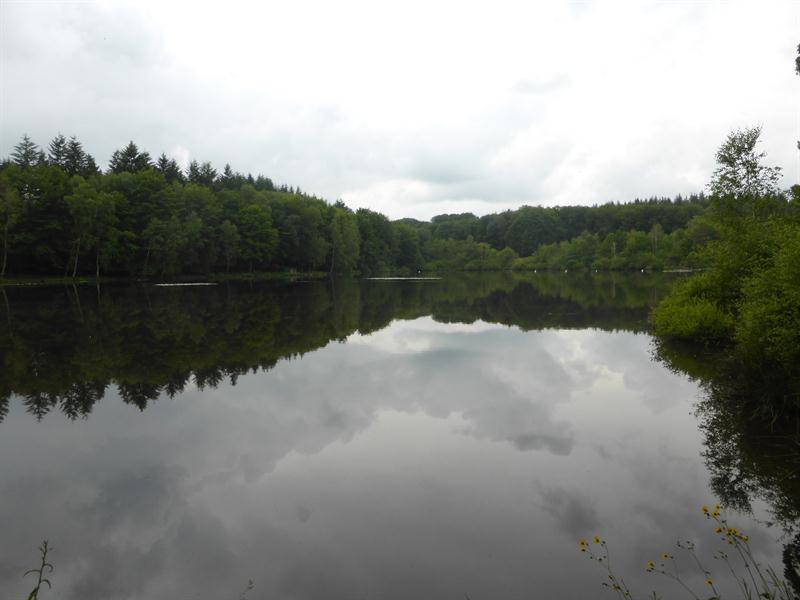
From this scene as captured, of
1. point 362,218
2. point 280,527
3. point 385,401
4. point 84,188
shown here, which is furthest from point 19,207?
point 362,218

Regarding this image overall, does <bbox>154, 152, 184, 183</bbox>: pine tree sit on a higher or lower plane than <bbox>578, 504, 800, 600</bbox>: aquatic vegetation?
higher

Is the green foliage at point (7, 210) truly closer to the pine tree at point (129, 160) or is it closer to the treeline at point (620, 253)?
the pine tree at point (129, 160)

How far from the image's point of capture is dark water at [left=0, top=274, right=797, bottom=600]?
6160 millimetres

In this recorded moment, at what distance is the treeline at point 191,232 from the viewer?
205 feet

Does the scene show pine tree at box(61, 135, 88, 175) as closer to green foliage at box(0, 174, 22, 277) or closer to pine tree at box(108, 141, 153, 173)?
pine tree at box(108, 141, 153, 173)

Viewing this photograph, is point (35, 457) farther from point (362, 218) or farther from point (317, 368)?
point (362, 218)

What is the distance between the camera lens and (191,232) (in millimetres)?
71000

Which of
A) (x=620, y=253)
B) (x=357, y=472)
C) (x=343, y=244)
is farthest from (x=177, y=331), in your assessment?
(x=620, y=253)

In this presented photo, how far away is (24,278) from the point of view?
6162 centimetres

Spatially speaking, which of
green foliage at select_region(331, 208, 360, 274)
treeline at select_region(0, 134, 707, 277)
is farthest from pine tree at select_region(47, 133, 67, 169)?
green foliage at select_region(331, 208, 360, 274)

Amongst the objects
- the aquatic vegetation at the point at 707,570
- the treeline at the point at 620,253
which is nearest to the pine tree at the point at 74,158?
the aquatic vegetation at the point at 707,570

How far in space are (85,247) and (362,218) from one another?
73.5 metres

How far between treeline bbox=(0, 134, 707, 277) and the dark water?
1178cm

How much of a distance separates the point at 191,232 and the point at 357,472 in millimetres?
69022
